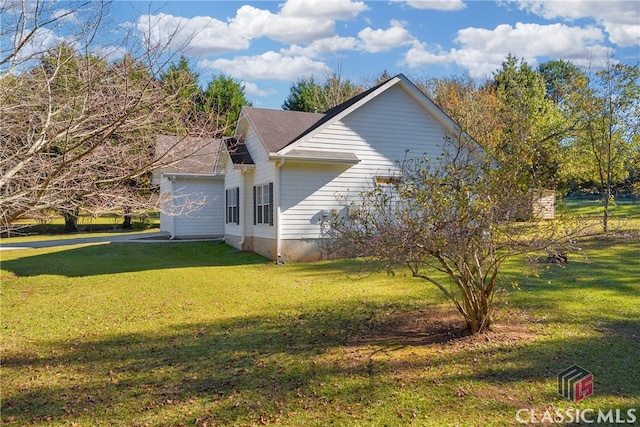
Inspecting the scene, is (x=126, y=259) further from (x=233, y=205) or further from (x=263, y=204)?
(x=263, y=204)

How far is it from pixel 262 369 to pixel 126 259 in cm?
1180

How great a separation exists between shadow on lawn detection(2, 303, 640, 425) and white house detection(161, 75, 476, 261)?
7.14 meters

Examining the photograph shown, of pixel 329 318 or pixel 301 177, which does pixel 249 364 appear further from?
pixel 301 177

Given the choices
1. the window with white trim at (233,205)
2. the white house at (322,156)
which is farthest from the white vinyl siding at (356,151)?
the window with white trim at (233,205)

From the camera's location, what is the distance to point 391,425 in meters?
4.02

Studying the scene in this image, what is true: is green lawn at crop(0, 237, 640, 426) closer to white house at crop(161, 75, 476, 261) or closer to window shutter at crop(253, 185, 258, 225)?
white house at crop(161, 75, 476, 261)

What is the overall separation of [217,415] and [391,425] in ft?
5.27

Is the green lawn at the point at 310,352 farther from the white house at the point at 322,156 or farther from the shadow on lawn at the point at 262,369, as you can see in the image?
the white house at the point at 322,156

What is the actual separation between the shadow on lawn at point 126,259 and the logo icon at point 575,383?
1037 cm

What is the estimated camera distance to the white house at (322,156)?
14.0 metres

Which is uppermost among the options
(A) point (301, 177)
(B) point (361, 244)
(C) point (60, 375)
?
(A) point (301, 177)

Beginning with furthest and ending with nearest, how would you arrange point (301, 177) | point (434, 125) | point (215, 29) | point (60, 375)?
point (434, 125), point (301, 177), point (215, 29), point (60, 375)

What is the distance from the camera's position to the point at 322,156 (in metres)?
A: 13.8

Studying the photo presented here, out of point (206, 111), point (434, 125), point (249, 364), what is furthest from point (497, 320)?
point (434, 125)
